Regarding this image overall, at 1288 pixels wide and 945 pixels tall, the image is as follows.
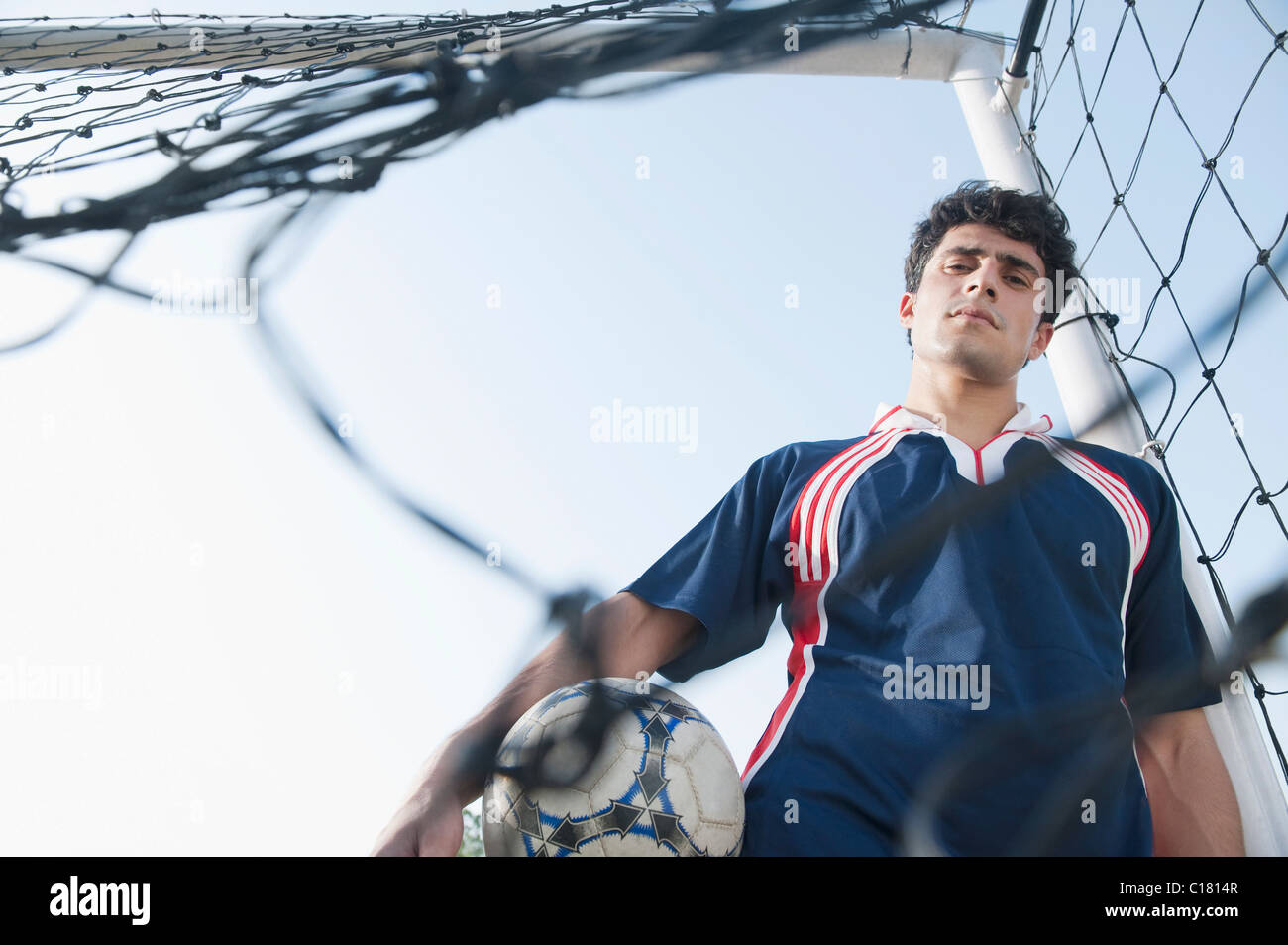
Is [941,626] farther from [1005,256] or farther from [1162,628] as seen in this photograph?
[1005,256]

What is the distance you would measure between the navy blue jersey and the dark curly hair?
446 millimetres

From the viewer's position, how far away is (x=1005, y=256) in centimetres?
216

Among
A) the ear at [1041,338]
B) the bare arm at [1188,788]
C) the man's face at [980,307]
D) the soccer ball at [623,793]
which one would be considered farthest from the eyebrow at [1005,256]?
the soccer ball at [623,793]

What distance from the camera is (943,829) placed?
4.72 ft

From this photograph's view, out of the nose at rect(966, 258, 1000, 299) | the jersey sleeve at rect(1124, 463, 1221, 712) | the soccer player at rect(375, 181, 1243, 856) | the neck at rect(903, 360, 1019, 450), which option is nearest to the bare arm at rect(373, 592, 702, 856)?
the soccer player at rect(375, 181, 1243, 856)

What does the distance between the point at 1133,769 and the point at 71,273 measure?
1764 mm

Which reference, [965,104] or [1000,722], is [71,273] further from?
[965,104]

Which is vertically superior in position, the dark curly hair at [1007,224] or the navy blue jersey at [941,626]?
the dark curly hair at [1007,224]

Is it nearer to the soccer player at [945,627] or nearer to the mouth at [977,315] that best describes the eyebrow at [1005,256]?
the soccer player at [945,627]

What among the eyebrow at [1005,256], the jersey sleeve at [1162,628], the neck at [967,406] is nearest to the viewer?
the jersey sleeve at [1162,628]

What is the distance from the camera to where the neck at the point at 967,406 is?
6.49 feet

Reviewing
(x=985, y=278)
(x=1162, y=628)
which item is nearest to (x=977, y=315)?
(x=985, y=278)
